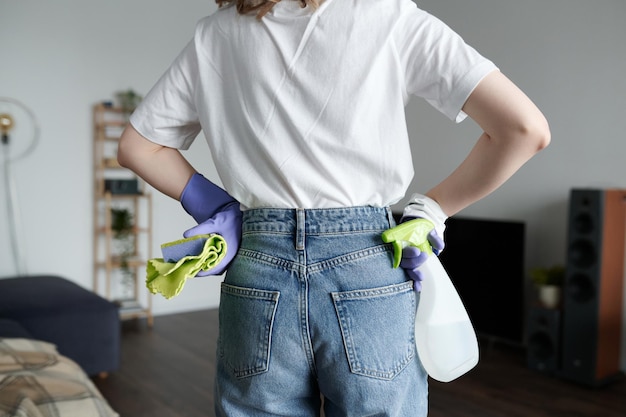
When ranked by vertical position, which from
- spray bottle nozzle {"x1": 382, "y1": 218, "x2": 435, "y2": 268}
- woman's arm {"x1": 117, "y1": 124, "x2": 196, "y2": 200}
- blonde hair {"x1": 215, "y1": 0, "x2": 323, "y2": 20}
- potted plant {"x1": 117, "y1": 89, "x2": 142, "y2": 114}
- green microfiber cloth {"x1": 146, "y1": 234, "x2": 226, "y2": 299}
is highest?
potted plant {"x1": 117, "y1": 89, "x2": 142, "y2": 114}

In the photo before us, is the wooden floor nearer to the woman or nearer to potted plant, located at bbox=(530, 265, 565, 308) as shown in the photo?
potted plant, located at bbox=(530, 265, 565, 308)

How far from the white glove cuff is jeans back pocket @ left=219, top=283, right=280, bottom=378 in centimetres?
29

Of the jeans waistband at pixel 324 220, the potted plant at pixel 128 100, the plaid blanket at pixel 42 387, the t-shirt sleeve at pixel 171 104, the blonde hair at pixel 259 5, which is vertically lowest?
the plaid blanket at pixel 42 387

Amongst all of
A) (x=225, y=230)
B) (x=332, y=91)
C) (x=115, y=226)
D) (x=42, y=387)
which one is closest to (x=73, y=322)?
(x=42, y=387)

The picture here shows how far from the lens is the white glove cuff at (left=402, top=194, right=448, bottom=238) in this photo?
3.29 feet

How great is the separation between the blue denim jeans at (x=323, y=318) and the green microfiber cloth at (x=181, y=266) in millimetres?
48

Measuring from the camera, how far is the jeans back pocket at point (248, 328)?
867mm

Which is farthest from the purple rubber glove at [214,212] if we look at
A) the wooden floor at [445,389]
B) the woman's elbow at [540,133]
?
the wooden floor at [445,389]

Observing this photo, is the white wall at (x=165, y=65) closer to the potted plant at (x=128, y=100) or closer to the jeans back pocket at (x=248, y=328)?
the potted plant at (x=128, y=100)

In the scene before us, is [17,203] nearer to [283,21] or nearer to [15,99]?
[15,99]

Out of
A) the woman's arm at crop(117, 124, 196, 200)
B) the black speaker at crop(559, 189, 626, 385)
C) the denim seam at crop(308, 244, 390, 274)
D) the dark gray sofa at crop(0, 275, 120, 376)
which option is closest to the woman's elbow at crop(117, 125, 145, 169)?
the woman's arm at crop(117, 124, 196, 200)

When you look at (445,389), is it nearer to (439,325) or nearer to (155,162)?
(439,325)

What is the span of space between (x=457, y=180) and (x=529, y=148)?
15 cm

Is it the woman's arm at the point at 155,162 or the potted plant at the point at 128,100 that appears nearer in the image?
the woman's arm at the point at 155,162
